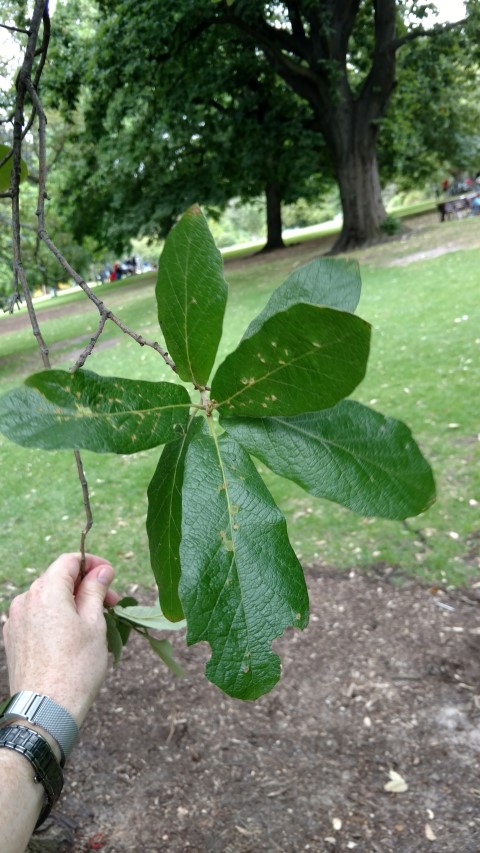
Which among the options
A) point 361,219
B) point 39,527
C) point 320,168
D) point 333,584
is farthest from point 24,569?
point 320,168

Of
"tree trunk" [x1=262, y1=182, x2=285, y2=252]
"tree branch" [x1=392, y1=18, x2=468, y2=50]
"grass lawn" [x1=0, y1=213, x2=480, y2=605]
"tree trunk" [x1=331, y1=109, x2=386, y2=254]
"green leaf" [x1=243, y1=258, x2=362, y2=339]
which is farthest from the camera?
"tree trunk" [x1=262, y1=182, x2=285, y2=252]

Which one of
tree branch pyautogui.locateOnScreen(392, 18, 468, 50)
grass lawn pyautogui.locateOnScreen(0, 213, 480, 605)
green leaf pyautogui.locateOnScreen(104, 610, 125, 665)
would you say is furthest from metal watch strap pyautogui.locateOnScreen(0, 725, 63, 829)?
tree branch pyautogui.locateOnScreen(392, 18, 468, 50)

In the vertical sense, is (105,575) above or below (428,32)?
below

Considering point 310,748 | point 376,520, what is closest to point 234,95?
point 376,520

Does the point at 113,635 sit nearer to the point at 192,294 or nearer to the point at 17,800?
the point at 17,800

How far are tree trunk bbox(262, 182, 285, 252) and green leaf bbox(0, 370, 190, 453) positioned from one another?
73.1 feet

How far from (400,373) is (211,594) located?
6912 millimetres

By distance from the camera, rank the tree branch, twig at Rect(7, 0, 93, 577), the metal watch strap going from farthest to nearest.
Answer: the tree branch
the metal watch strap
twig at Rect(7, 0, 93, 577)

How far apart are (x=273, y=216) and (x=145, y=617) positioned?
76.6ft

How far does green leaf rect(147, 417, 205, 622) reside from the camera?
0.76m

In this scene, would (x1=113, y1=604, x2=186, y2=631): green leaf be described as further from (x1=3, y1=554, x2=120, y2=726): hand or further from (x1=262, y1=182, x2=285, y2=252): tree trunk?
(x1=262, y1=182, x2=285, y2=252): tree trunk

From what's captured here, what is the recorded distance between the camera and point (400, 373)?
7.30 metres

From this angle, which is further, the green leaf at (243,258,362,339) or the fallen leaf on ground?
the fallen leaf on ground

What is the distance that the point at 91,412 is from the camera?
2.20 feet
